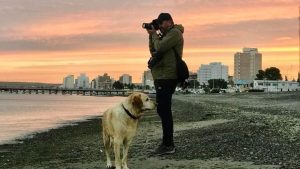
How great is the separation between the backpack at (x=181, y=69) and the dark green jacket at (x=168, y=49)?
0.07m

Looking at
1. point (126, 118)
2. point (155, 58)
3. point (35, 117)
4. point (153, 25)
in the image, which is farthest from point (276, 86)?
point (126, 118)

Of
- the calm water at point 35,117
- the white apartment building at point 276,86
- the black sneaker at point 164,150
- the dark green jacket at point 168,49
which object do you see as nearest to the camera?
the dark green jacket at point 168,49

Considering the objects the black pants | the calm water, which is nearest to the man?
the black pants

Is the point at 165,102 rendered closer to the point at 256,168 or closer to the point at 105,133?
the point at 105,133

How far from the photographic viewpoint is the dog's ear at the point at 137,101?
7734 millimetres

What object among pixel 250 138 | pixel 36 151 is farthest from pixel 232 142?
pixel 36 151

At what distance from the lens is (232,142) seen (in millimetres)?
10148

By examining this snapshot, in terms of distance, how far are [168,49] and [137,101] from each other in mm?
1661

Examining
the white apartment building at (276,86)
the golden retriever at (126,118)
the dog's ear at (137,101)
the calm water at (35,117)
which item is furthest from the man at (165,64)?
the white apartment building at (276,86)

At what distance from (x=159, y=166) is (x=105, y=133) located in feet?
3.75

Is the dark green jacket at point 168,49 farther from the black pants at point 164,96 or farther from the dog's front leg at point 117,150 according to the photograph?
the dog's front leg at point 117,150

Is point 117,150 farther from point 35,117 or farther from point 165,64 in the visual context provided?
point 35,117

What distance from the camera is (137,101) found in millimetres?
7742

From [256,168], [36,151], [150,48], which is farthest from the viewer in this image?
[36,151]
